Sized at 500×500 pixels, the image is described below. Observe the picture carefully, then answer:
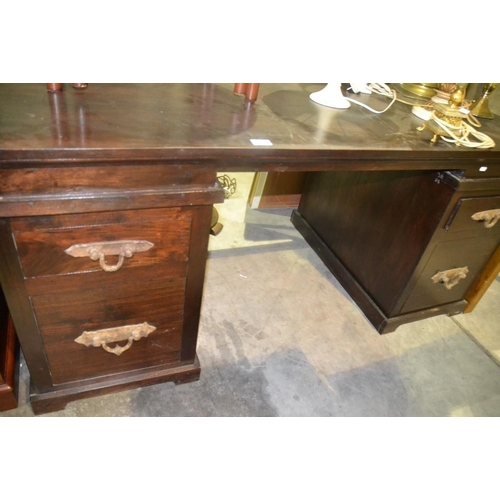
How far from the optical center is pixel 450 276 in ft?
5.07

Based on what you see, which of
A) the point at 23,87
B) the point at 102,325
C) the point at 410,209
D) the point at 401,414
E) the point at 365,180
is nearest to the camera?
the point at 23,87

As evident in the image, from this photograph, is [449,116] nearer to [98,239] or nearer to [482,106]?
[482,106]

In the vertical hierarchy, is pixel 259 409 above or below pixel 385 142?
below

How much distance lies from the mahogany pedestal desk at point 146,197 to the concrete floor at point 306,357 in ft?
0.36

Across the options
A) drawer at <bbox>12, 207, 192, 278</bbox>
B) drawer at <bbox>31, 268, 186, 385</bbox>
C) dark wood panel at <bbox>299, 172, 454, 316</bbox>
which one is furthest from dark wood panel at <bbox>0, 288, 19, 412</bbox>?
dark wood panel at <bbox>299, 172, 454, 316</bbox>

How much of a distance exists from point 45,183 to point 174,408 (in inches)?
31.9

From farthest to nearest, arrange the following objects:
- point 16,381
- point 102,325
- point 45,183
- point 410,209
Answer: point 410,209, point 16,381, point 102,325, point 45,183

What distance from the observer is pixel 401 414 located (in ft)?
4.33

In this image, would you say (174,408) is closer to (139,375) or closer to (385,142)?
(139,375)

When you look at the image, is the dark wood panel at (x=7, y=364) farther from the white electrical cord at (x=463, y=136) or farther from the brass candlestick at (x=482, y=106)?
the brass candlestick at (x=482, y=106)

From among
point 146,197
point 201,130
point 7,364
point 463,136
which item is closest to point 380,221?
point 463,136

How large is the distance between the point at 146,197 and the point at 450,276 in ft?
4.20

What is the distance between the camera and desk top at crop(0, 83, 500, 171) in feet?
2.47

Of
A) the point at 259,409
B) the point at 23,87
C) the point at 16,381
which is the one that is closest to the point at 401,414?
the point at 259,409
